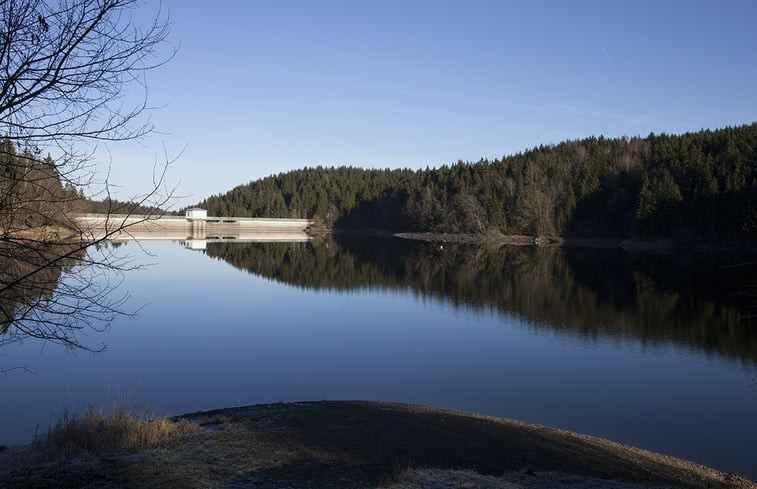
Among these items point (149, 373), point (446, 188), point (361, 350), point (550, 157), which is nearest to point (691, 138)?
point (550, 157)

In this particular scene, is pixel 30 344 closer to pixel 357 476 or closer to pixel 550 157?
pixel 357 476

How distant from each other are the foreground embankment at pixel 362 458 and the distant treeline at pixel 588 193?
168 feet

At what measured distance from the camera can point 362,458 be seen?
8.31 metres

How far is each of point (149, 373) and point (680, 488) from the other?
1341 cm

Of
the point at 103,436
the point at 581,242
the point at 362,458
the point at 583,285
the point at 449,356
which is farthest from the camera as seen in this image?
the point at 581,242

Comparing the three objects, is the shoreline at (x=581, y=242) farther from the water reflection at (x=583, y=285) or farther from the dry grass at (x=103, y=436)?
the dry grass at (x=103, y=436)

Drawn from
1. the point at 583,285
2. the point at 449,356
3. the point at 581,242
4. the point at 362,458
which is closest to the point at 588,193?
the point at 581,242

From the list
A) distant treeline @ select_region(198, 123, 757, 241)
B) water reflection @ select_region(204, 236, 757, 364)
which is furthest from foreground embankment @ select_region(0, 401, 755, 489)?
distant treeline @ select_region(198, 123, 757, 241)

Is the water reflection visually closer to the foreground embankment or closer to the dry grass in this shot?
the foreground embankment

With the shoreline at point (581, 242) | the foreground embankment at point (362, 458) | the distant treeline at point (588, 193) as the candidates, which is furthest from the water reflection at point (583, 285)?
the distant treeline at point (588, 193)

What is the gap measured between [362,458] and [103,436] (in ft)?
12.8

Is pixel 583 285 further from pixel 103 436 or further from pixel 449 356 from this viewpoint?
pixel 103 436

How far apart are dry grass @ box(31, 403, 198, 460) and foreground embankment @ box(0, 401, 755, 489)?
173 mm

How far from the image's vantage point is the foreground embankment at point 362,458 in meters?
7.00
